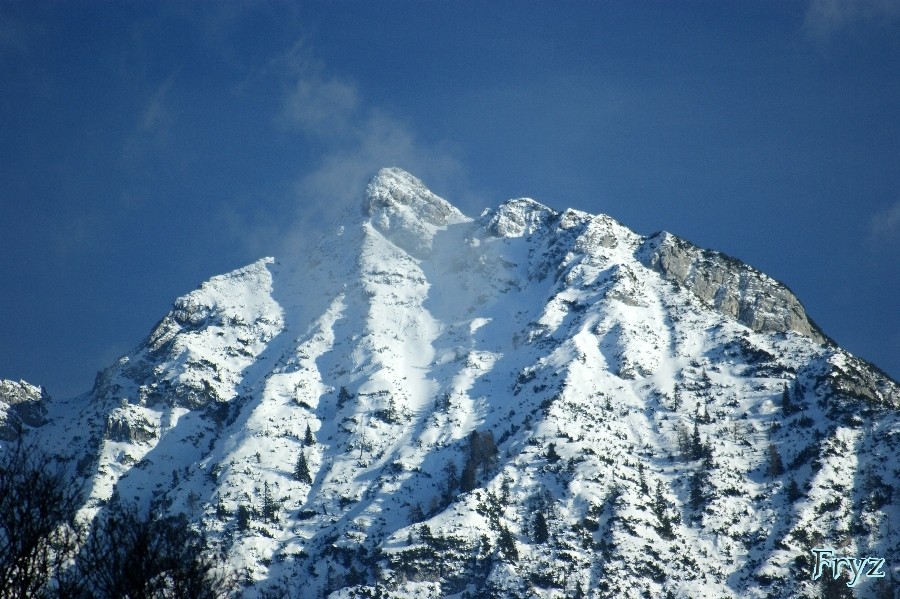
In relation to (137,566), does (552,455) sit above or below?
above

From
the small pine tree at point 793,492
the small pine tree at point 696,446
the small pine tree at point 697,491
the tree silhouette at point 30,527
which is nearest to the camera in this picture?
the tree silhouette at point 30,527

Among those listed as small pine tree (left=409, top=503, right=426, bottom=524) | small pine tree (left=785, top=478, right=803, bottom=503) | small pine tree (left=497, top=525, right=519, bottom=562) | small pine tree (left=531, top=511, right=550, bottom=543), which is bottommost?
small pine tree (left=497, top=525, right=519, bottom=562)

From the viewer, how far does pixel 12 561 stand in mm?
33625

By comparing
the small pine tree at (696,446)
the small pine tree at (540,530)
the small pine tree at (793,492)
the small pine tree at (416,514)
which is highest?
the small pine tree at (696,446)

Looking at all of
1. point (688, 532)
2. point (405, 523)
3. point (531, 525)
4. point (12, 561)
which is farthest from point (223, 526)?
point (12, 561)

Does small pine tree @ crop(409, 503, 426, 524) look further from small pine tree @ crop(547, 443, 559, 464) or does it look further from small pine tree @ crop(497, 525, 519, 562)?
small pine tree @ crop(547, 443, 559, 464)

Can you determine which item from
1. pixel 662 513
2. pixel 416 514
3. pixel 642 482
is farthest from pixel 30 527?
pixel 642 482

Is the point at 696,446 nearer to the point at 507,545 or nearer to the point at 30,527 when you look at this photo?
the point at 507,545

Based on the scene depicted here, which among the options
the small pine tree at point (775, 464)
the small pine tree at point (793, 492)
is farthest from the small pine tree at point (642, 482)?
the small pine tree at point (793, 492)

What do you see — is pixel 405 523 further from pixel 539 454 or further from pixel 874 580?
pixel 874 580

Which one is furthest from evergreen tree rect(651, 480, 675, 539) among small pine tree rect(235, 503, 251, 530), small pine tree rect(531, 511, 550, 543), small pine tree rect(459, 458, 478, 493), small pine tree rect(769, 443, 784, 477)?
small pine tree rect(235, 503, 251, 530)

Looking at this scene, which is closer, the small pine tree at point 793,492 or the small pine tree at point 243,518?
the small pine tree at point 793,492

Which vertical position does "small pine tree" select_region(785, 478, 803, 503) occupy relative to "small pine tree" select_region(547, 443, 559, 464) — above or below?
below

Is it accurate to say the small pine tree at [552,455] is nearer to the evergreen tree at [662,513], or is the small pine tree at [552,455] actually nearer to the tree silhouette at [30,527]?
the evergreen tree at [662,513]
